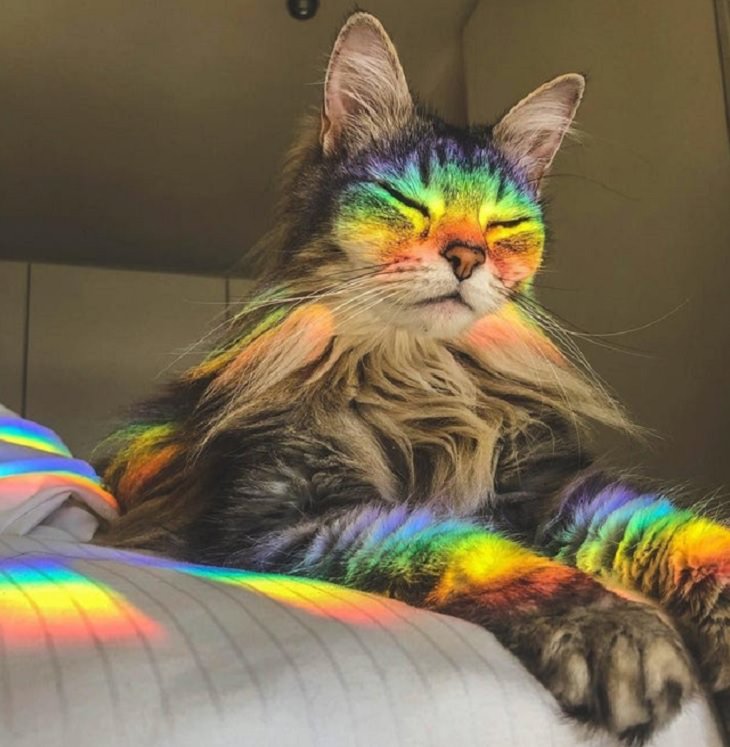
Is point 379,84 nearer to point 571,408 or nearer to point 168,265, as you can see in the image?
point 571,408

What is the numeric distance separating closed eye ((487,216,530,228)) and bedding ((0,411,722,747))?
54cm

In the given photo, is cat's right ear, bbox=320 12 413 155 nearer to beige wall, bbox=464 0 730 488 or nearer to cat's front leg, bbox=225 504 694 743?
beige wall, bbox=464 0 730 488

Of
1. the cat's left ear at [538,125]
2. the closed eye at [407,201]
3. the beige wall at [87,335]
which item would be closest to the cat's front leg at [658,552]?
the closed eye at [407,201]

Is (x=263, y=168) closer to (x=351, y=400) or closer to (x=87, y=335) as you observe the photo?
(x=87, y=335)

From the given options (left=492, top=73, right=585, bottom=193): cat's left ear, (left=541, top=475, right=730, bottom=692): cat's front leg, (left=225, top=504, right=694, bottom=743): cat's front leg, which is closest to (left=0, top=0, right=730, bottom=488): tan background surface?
(left=492, top=73, right=585, bottom=193): cat's left ear

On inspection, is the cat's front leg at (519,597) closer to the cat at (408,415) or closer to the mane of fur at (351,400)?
the cat at (408,415)

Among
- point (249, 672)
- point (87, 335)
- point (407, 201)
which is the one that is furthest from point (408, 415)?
point (87, 335)

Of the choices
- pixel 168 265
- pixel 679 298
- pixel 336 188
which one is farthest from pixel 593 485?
pixel 168 265

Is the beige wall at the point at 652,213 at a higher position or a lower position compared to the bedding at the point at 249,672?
higher

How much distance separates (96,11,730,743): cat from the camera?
0.74 metres

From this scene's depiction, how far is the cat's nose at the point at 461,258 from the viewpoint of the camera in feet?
3.19

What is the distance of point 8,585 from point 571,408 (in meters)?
0.67

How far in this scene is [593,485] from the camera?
901 millimetres

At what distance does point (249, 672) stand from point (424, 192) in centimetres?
65
